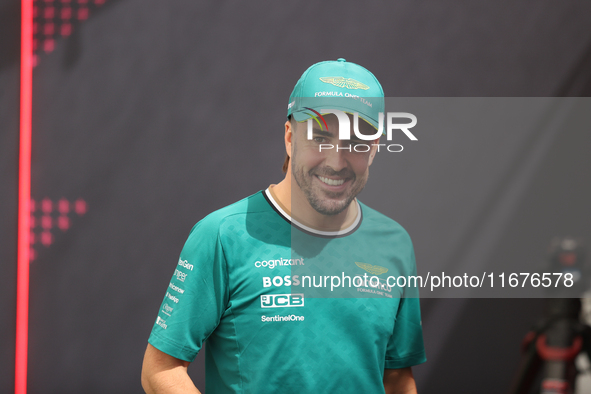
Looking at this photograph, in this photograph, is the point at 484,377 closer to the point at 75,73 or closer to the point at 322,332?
the point at 322,332

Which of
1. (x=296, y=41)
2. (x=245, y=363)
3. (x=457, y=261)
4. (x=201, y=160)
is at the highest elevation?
(x=296, y=41)

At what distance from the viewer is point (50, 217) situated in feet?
6.98

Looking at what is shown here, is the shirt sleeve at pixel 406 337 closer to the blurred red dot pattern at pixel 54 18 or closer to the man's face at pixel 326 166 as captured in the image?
the man's face at pixel 326 166

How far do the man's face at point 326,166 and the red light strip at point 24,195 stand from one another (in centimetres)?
144

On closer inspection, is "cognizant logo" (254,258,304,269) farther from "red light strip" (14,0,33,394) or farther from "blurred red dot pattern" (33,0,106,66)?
"blurred red dot pattern" (33,0,106,66)

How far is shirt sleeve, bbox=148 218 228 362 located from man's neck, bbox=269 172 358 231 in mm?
229

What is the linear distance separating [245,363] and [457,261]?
0.90m

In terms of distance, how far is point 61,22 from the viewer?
2137mm

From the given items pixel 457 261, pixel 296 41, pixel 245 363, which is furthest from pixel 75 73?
pixel 457 261

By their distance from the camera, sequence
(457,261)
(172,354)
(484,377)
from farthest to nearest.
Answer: (484,377), (457,261), (172,354)

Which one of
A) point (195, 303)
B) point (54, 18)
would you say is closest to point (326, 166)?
point (195, 303)

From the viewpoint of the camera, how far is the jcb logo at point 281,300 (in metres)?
1.22

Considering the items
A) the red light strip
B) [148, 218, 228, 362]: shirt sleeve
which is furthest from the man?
the red light strip

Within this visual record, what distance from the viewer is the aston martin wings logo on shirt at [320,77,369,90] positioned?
4.27 feet
